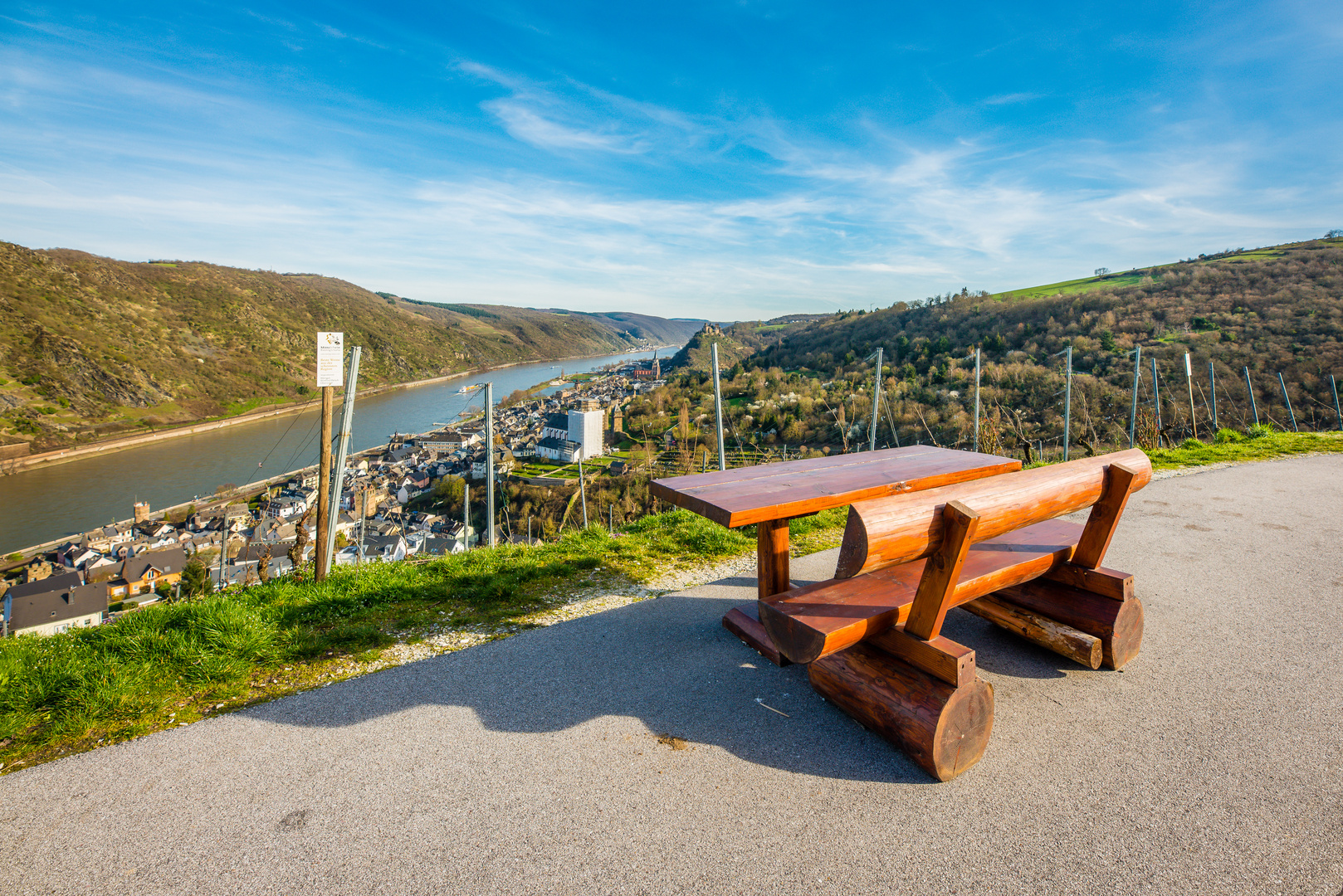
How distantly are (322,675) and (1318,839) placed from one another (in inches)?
161

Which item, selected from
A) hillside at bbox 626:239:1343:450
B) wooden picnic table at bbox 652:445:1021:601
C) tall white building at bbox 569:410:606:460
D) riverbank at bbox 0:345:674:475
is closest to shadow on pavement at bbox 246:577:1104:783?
→ wooden picnic table at bbox 652:445:1021:601

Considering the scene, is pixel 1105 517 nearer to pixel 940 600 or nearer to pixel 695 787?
pixel 940 600

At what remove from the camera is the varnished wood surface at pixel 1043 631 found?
2.90m

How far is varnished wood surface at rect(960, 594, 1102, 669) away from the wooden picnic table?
0.76 meters

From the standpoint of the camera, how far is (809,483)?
10.1ft

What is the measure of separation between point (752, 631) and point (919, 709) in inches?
46.3

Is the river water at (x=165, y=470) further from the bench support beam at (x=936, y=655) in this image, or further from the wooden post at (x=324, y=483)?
the bench support beam at (x=936, y=655)

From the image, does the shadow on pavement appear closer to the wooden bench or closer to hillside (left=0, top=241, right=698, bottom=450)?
the wooden bench

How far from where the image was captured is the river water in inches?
1359

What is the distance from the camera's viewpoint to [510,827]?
195 centimetres

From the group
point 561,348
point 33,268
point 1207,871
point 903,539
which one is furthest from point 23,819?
point 561,348

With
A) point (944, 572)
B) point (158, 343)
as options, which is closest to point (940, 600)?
point (944, 572)

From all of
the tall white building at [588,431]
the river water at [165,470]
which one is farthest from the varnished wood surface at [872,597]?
the tall white building at [588,431]

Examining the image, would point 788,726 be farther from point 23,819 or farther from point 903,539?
point 23,819
